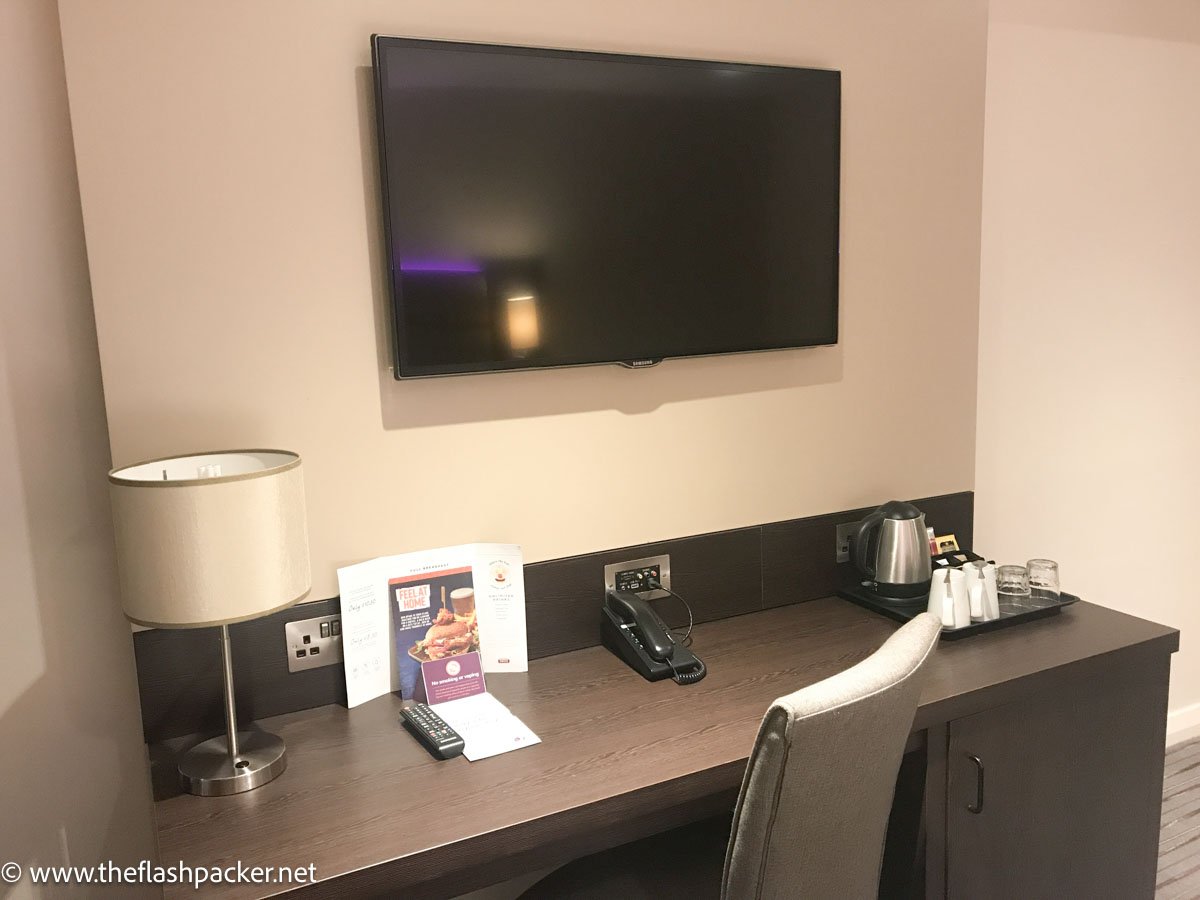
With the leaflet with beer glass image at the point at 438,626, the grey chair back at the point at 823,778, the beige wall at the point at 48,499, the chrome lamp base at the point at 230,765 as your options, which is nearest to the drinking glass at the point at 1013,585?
the grey chair back at the point at 823,778

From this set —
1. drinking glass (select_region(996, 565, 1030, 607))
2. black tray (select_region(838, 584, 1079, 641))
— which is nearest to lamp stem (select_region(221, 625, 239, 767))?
black tray (select_region(838, 584, 1079, 641))

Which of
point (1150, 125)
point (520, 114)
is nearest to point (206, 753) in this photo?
point (520, 114)

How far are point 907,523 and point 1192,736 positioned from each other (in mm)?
1814

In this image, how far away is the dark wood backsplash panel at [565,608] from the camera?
157cm

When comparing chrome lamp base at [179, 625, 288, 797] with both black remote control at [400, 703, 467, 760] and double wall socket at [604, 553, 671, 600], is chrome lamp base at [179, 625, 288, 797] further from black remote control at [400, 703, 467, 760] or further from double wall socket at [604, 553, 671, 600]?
double wall socket at [604, 553, 671, 600]

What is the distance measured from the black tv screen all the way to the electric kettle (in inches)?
17.2

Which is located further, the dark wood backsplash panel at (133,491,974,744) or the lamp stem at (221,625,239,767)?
the dark wood backsplash panel at (133,491,974,744)

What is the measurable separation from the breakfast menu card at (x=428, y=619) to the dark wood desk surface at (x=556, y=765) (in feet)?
0.21

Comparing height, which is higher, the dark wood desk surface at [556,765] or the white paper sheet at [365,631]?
the white paper sheet at [365,631]

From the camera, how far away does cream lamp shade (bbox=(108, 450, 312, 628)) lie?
128 centimetres

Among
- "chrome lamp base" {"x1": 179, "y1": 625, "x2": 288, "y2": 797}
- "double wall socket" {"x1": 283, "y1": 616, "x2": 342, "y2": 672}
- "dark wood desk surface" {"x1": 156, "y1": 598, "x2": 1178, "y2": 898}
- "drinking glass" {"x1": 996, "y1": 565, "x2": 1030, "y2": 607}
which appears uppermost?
"double wall socket" {"x1": 283, "y1": 616, "x2": 342, "y2": 672}

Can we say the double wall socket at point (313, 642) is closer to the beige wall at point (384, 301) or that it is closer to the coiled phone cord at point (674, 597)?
the beige wall at point (384, 301)

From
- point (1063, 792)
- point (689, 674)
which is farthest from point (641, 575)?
point (1063, 792)

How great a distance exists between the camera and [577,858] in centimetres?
152
